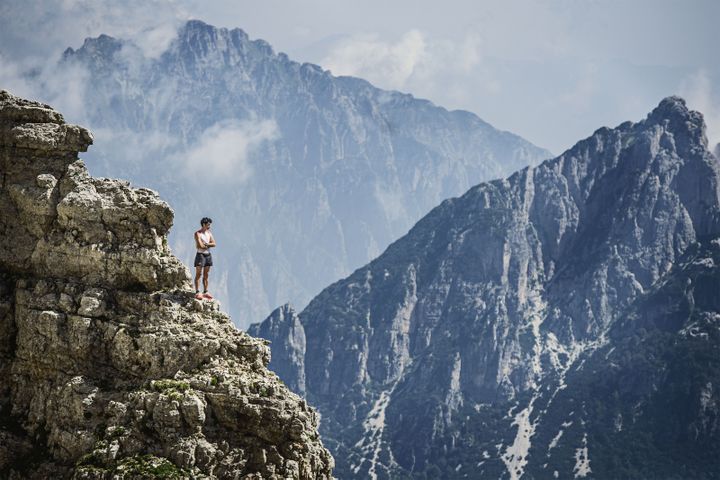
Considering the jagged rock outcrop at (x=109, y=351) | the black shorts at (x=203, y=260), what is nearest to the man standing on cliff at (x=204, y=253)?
the black shorts at (x=203, y=260)

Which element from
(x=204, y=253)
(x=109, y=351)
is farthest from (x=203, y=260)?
(x=109, y=351)

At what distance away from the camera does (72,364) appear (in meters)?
50.1

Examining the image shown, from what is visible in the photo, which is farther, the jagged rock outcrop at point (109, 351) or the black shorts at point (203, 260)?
the black shorts at point (203, 260)

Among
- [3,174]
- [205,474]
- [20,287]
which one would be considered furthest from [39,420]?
[3,174]

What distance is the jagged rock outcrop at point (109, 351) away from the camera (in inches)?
1842

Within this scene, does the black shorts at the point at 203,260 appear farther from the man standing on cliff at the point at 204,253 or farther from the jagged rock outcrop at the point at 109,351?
the jagged rock outcrop at the point at 109,351

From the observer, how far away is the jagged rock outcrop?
46781 mm

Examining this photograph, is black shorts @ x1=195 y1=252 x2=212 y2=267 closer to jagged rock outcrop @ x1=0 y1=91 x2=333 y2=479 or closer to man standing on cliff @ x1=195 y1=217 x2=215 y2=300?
man standing on cliff @ x1=195 y1=217 x2=215 y2=300

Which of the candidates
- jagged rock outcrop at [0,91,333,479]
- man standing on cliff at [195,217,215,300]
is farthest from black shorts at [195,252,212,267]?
jagged rock outcrop at [0,91,333,479]

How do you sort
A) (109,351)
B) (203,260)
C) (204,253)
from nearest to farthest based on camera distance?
(109,351) → (203,260) → (204,253)

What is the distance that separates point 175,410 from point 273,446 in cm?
531

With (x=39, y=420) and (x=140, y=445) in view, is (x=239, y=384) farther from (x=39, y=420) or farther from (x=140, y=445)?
(x=39, y=420)

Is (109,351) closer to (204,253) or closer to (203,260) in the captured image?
(203,260)

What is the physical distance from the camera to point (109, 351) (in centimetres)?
4978
